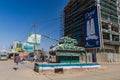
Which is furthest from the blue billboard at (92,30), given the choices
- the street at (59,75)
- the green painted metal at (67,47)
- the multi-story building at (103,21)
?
the street at (59,75)

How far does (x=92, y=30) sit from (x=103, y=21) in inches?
690

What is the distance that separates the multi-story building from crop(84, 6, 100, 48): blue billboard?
7267mm

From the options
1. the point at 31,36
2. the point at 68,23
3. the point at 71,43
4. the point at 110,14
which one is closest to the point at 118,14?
the point at 110,14

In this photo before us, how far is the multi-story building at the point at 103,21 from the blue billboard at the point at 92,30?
23.8ft

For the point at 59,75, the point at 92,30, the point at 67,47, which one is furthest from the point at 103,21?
the point at 59,75

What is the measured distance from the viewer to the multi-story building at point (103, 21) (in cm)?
6845

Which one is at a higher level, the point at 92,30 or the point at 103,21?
the point at 103,21

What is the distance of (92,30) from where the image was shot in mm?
52312

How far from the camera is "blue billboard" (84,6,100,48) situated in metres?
49.6

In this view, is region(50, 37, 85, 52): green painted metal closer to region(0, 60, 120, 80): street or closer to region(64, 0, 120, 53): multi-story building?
region(0, 60, 120, 80): street

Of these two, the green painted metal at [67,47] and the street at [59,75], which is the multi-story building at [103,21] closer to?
the green painted metal at [67,47]

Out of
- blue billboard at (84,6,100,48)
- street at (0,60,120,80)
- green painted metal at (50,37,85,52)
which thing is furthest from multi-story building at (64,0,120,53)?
street at (0,60,120,80)

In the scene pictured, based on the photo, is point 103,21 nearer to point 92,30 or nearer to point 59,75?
point 92,30

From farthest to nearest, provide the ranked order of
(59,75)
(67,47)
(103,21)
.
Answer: (103,21) → (67,47) → (59,75)
